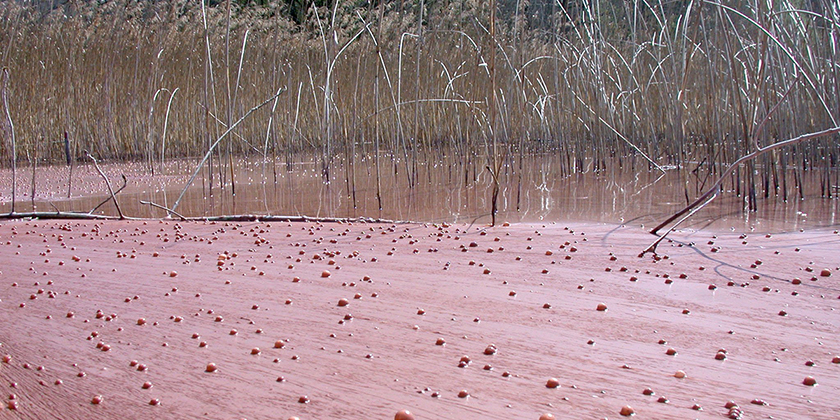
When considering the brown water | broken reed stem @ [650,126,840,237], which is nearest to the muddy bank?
broken reed stem @ [650,126,840,237]

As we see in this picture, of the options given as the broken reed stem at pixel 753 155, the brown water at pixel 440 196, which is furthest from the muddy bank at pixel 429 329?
the brown water at pixel 440 196

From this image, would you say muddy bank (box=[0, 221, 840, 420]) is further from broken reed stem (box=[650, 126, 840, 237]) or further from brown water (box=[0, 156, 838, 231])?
brown water (box=[0, 156, 838, 231])

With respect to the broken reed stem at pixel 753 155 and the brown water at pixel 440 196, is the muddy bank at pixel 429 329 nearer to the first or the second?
the broken reed stem at pixel 753 155

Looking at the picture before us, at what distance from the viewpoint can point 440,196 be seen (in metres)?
5.30

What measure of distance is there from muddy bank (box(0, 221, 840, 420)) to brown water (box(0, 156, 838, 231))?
98cm

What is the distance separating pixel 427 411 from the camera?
1352mm

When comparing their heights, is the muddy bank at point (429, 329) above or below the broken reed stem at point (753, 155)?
below

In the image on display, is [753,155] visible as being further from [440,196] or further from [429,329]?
[440,196]

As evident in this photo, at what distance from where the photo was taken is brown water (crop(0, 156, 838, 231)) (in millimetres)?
4020

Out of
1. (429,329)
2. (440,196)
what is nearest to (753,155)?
(429,329)

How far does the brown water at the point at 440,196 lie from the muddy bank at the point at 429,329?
98 cm

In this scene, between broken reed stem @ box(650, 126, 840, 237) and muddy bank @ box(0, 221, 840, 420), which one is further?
broken reed stem @ box(650, 126, 840, 237)

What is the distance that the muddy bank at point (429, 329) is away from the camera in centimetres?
142

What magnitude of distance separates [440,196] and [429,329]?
3463 mm
